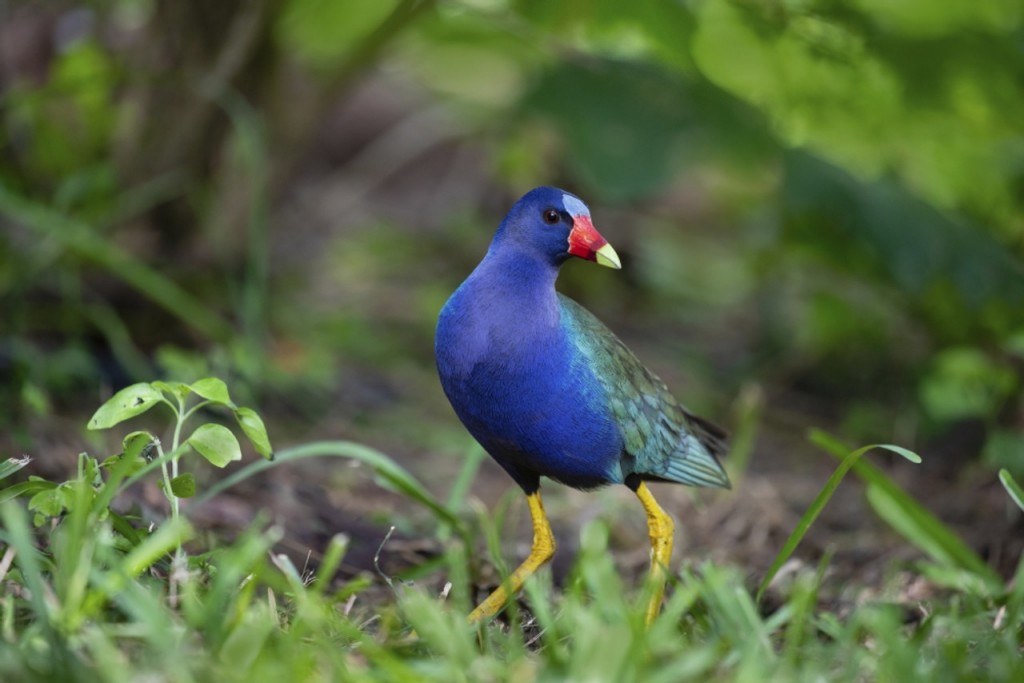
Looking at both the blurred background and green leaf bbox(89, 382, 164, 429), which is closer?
green leaf bbox(89, 382, 164, 429)

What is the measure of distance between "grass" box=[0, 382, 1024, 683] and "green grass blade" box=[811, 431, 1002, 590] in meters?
0.46

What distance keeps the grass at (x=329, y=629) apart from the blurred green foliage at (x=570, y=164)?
1136 mm

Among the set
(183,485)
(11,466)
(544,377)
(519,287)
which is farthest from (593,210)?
(11,466)

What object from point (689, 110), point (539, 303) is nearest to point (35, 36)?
point (689, 110)

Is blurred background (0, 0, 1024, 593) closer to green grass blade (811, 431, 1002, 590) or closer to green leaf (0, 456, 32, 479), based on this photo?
green grass blade (811, 431, 1002, 590)

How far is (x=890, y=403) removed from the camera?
556 centimetres

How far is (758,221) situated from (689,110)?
2200mm

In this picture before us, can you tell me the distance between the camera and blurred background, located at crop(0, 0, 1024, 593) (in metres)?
4.11

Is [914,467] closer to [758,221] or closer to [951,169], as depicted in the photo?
[951,169]

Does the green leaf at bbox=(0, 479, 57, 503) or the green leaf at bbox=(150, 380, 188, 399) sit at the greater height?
the green leaf at bbox=(150, 380, 188, 399)

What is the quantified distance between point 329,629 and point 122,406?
63cm

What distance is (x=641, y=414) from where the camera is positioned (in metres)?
3.01

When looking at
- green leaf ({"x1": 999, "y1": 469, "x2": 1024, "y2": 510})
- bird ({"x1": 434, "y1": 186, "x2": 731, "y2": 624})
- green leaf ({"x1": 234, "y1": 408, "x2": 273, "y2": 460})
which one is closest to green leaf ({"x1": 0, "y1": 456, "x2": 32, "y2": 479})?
green leaf ({"x1": 234, "y1": 408, "x2": 273, "y2": 460})

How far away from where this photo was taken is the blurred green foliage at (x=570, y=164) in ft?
13.9
